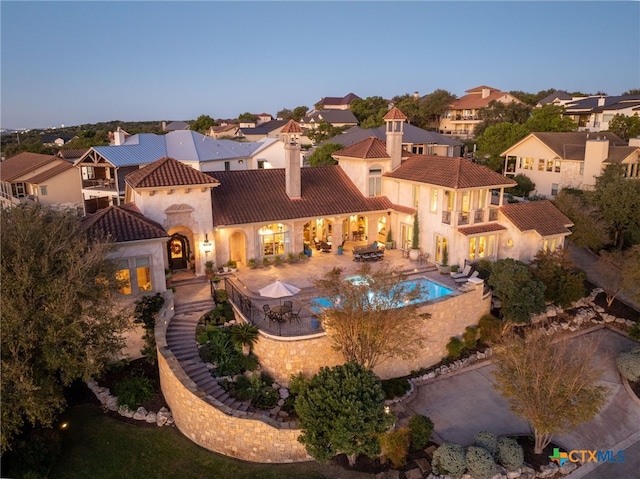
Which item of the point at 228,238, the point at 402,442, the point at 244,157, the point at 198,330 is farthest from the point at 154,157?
the point at 402,442

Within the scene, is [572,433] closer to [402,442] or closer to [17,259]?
[402,442]

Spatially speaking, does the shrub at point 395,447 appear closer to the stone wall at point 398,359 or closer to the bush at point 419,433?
the bush at point 419,433

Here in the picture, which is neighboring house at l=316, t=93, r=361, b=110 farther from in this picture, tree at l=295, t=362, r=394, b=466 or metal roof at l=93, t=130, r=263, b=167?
tree at l=295, t=362, r=394, b=466

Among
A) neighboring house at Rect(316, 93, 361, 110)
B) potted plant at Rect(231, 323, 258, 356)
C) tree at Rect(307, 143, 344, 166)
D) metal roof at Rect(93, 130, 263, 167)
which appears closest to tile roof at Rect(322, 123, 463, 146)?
tree at Rect(307, 143, 344, 166)

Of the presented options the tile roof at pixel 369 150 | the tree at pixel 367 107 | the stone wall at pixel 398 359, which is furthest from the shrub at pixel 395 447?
the tree at pixel 367 107

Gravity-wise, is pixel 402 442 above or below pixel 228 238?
below

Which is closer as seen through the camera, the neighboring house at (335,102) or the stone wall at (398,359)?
the stone wall at (398,359)
